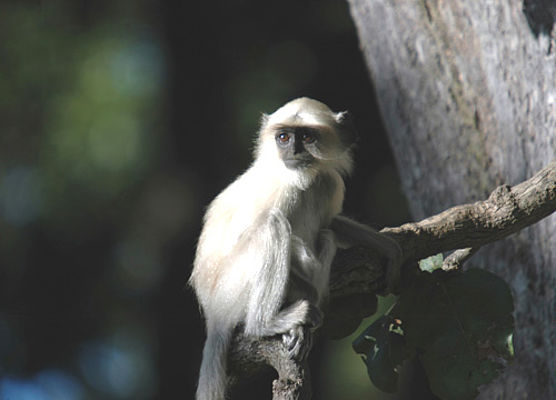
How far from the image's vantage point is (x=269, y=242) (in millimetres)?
5051

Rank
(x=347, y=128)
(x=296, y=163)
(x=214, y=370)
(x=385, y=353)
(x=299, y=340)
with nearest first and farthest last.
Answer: (x=299, y=340) < (x=214, y=370) < (x=385, y=353) < (x=296, y=163) < (x=347, y=128)

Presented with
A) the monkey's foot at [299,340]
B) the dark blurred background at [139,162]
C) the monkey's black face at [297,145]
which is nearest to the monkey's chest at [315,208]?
the monkey's black face at [297,145]

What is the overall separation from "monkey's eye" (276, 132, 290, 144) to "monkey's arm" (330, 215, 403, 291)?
2.69 ft

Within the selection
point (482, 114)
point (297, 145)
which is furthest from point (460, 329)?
point (482, 114)

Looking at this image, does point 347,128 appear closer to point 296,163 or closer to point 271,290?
point 296,163

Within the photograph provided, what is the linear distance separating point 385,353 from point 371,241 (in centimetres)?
93

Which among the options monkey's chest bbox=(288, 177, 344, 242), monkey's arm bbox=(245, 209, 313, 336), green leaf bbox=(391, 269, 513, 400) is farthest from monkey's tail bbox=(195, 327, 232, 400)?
green leaf bbox=(391, 269, 513, 400)

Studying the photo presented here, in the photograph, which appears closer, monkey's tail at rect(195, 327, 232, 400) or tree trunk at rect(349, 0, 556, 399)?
monkey's tail at rect(195, 327, 232, 400)

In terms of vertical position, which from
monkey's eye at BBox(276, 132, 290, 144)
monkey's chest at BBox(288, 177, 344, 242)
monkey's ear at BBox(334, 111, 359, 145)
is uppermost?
monkey's eye at BBox(276, 132, 290, 144)

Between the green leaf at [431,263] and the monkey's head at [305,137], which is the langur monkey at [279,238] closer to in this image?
the monkey's head at [305,137]

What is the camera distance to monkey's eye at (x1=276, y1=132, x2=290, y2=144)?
5668mm

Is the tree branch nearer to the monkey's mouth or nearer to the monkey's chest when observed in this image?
the monkey's chest

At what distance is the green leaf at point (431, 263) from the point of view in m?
5.72

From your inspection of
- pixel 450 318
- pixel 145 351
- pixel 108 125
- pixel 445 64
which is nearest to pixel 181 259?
pixel 145 351
